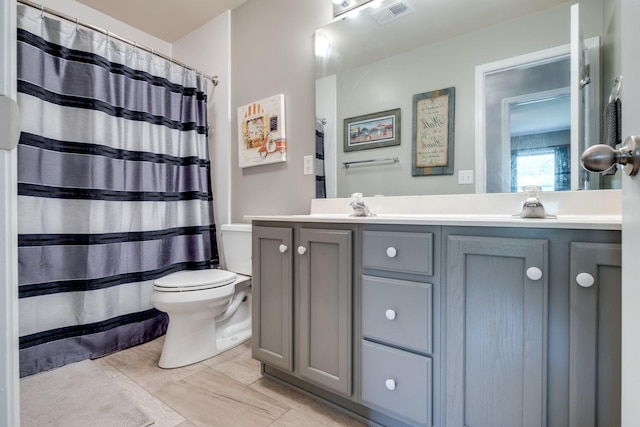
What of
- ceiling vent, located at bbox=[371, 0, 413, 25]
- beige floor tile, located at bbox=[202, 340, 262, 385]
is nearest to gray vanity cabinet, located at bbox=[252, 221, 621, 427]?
beige floor tile, located at bbox=[202, 340, 262, 385]

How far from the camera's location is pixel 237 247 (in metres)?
Answer: 2.11

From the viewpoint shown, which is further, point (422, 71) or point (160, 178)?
point (160, 178)

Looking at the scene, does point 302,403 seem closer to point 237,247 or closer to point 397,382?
point 397,382

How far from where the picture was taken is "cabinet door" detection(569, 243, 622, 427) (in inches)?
29.8

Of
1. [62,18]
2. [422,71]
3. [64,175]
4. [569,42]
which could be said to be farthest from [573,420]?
[62,18]

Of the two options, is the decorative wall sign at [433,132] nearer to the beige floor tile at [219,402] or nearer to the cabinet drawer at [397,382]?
the cabinet drawer at [397,382]

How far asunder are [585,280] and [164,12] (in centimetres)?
296

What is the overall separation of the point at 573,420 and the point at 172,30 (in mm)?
3345

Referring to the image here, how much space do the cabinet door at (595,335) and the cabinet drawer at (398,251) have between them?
0.39 meters

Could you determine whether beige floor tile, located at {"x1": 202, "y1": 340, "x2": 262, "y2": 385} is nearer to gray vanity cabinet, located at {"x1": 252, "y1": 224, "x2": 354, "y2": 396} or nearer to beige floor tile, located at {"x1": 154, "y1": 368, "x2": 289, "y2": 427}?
beige floor tile, located at {"x1": 154, "y1": 368, "x2": 289, "y2": 427}

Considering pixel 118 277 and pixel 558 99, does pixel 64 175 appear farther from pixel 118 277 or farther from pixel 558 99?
pixel 558 99

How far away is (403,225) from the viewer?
1.09 meters

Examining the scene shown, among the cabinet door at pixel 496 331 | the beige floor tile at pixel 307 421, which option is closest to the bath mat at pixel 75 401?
the beige floor tile at pixel 307 421

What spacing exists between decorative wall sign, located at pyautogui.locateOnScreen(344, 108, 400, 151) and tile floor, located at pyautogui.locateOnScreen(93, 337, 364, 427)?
1.32 metres
